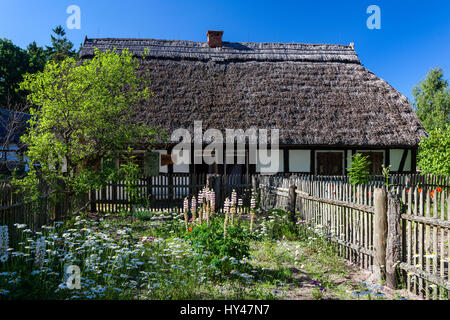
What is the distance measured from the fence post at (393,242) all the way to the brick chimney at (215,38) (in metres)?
13.7

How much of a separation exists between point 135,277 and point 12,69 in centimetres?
2996

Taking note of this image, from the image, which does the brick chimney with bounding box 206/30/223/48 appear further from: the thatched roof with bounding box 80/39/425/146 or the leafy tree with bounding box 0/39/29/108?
the leafy tree with bounding box 0/39/29/108

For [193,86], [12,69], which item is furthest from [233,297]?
[12,69]

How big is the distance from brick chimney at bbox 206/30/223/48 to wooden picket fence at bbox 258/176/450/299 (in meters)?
11.4

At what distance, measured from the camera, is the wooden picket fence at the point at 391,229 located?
3604 millimetres

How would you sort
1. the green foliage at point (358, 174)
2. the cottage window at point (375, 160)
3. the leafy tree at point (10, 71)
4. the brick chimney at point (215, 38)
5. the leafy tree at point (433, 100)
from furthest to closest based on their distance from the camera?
the leafy tree at point (433, 100) < the leafy tree at point (10, 71) < the brick chimney at point (215, 38) < the cottage window at point (375, 160) < the green foliage at point (358, 174)

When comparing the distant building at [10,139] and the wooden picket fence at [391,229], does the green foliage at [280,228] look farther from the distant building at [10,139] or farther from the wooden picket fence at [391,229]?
the distant building at [10,139]

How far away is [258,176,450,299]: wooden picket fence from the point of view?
3.60 meters

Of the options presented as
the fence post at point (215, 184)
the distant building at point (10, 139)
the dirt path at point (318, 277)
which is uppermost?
the distant building at point (10, 139)

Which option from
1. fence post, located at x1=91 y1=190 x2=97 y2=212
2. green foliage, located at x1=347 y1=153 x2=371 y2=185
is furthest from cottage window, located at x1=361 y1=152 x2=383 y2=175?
fence post, located at x1=91 y1=190 x2=97 y2=212

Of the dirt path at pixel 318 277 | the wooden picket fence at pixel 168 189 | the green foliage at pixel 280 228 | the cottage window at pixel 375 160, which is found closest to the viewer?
the dirt path at pixel 318 277

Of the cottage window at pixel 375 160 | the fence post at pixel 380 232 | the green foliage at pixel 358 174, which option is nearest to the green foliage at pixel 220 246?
the fence post at pixel 380 232
